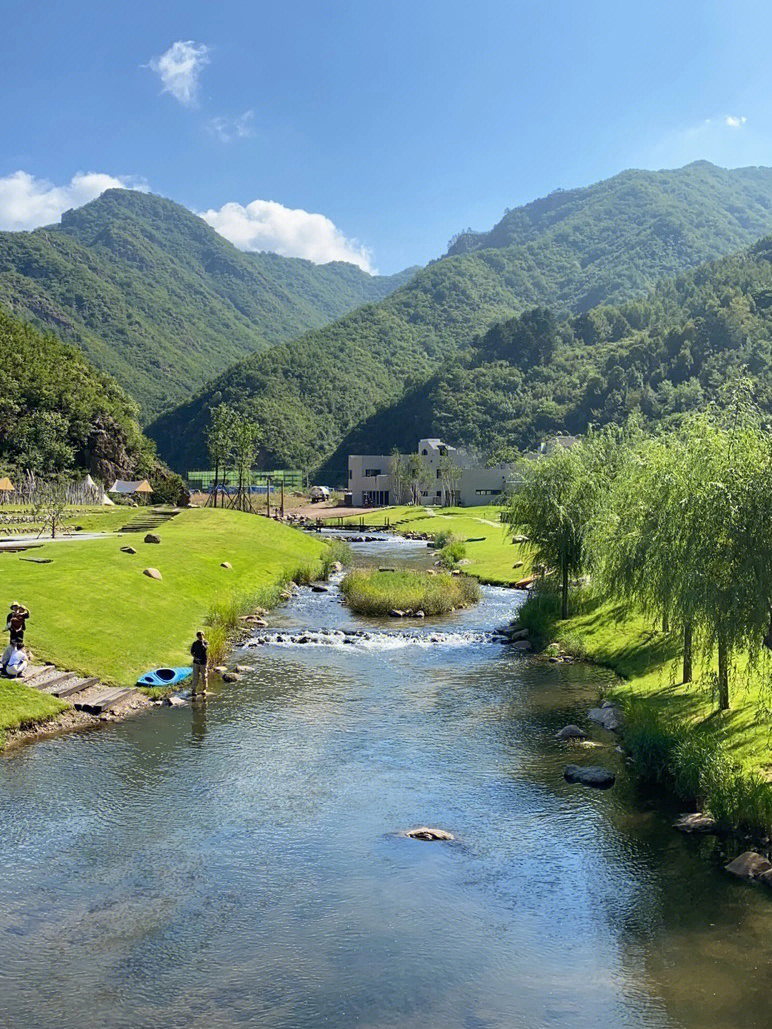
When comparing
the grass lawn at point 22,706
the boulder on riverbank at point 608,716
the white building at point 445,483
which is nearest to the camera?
the grass lawn at point 22,706

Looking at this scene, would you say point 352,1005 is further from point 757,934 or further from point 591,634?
point 591,634

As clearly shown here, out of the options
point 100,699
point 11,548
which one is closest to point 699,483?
point 100,699

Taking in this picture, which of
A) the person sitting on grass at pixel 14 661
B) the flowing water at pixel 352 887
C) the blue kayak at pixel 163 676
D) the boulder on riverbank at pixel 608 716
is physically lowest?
the flowing water at pixel 352 887

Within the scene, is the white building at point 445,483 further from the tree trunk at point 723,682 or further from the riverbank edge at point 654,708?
the tree trunk at point 723,682

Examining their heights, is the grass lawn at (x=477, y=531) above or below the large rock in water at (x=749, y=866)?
above

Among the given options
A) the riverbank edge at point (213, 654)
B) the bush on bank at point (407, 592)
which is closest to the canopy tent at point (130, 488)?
the riverbank edge at point (213, 654)

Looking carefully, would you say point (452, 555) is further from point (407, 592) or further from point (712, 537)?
point (712, 537)

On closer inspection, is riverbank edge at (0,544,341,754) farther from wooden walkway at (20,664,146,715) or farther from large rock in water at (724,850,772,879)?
large rock in water at (724,850,772,879)

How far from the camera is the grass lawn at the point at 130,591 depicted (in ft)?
132

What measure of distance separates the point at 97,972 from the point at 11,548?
48.3 meters

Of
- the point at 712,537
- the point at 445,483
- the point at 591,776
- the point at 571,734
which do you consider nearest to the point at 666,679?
the point at 571,734

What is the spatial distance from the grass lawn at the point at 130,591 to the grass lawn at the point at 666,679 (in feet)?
68.1

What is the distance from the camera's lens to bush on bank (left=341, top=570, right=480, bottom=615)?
6022 cm

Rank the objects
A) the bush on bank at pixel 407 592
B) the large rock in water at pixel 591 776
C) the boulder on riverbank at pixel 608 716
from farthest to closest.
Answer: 1. the bush on bank at pixel 407 592
2. the boulder on riverbank at pixel 608 716
3. the large rock in water at pixel 591 776
